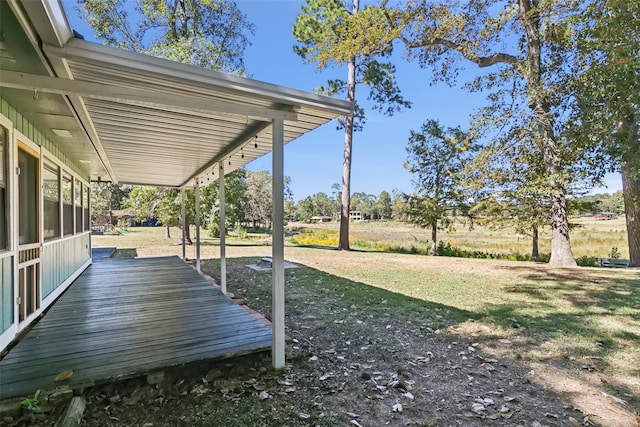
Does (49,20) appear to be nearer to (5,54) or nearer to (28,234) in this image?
(5,54)

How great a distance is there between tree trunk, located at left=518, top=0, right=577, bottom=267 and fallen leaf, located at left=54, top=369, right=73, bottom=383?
33.6ft

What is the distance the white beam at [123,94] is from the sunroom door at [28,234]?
5.97ft

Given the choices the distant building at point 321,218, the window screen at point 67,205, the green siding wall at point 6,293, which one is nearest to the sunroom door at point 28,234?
the green siding wall at point 6,293

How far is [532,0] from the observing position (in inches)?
355

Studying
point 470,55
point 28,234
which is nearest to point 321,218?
point 470,55

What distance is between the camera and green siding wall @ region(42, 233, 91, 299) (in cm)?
446

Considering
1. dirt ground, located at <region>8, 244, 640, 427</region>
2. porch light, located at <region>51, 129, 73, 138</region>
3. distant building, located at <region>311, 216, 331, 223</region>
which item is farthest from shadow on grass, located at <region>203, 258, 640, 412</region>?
distant building, located at <region>311, 216, 331, 223</region>

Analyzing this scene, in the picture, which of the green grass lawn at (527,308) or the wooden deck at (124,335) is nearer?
the wooden deck at (124,335)

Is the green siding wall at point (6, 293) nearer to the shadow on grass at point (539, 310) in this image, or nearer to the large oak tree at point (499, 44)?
the shadow on grass at point (539, 310)

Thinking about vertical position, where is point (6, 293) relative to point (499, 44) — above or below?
below

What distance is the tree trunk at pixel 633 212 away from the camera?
28.4ft

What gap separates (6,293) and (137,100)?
2.47m

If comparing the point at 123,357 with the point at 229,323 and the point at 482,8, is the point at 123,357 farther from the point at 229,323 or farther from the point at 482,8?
the point at 482,8

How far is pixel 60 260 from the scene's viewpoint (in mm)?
5219
